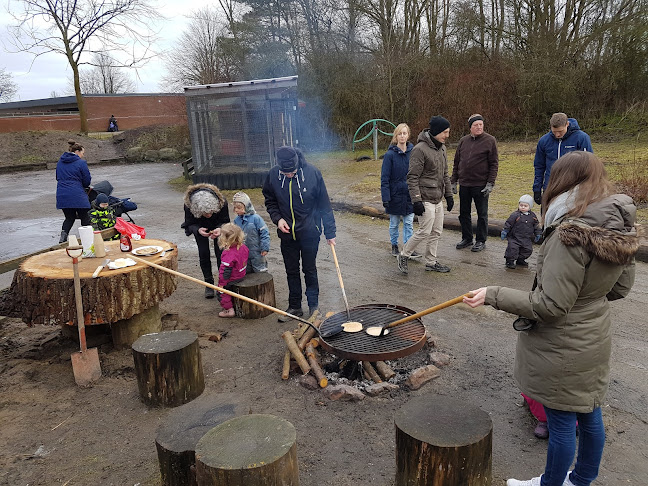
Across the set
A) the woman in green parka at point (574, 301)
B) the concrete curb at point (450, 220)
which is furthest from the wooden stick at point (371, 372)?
the concrete curb at point (450, 220)

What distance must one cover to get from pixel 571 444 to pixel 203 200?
14.6 feet

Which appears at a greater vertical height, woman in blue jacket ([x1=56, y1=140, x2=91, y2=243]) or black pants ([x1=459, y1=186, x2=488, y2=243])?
woman in blue jacket ([x1=56, y1=140, x2=91, y2=243])

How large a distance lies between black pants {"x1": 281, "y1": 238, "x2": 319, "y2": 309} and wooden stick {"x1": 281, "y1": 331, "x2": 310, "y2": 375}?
37.9 inches

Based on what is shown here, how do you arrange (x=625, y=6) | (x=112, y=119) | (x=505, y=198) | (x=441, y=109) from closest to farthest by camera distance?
(x=505, y=198)
(x=625, y=6)
(x=441, y=109)
(x=112, y=119)

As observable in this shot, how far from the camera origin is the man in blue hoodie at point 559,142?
19.9 feet

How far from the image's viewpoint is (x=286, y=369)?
412 cm

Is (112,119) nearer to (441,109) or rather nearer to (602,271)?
(441,109)

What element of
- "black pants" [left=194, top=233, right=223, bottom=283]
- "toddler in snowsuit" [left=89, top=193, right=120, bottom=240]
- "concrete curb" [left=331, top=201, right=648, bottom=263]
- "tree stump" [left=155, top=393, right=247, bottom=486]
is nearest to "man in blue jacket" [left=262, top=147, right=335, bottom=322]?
"black pants" [left=194, top=233, right=223, bottom=283]

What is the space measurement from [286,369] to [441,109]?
18.9 metres

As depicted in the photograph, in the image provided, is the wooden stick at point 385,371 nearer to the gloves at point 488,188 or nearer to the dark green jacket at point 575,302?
the dark green jacket at point 575,302

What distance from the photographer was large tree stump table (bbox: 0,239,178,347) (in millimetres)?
4195

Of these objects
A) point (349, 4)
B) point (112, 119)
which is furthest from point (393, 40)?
point (112, 119)

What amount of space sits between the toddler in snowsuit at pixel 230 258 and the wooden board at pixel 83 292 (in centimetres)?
91

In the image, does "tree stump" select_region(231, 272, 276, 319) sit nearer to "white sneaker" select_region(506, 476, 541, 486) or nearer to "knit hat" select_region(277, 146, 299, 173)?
"knit hat" select_region(277, 146, 299, 173)
